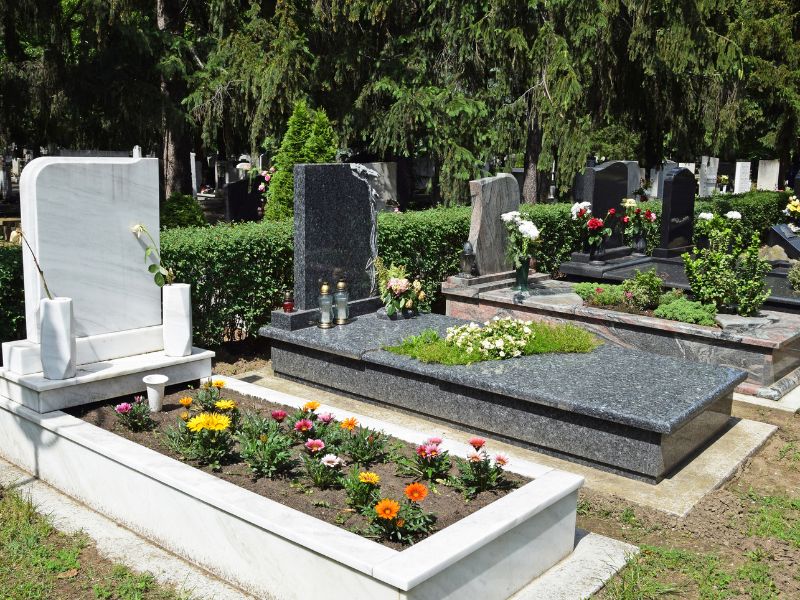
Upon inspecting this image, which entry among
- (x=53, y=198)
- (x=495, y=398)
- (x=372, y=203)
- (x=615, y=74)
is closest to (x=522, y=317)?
Answer: (x=372, y=203)

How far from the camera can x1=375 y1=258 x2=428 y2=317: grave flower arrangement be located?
27.4 ft

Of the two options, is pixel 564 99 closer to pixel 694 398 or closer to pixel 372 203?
pixel 372 203

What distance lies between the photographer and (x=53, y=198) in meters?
5.92

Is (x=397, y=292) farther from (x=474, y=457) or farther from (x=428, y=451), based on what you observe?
(x=474, y=457)

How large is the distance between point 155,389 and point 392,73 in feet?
36.8

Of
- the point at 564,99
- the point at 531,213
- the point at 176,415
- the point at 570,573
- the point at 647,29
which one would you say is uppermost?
the point at 647,29

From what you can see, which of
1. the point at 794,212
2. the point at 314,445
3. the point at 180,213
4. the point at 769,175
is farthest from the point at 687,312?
the point at 769,175

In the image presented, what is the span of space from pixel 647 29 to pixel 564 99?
2.42m

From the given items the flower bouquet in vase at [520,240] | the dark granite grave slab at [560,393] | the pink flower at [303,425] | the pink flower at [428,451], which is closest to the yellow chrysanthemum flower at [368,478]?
the pink flower at [428,451]

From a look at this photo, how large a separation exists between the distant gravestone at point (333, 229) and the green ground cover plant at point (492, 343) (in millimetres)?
1307

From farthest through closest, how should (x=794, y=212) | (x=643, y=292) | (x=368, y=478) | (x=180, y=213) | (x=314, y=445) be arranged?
(x=180, y=213) < (x=794, y=212) < (x=643, y=292) < (x=314, y=445) < (x=368, y=478)

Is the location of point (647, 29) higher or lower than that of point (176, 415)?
higher

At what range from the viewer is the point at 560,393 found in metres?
6.04

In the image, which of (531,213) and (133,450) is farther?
(531,213)
